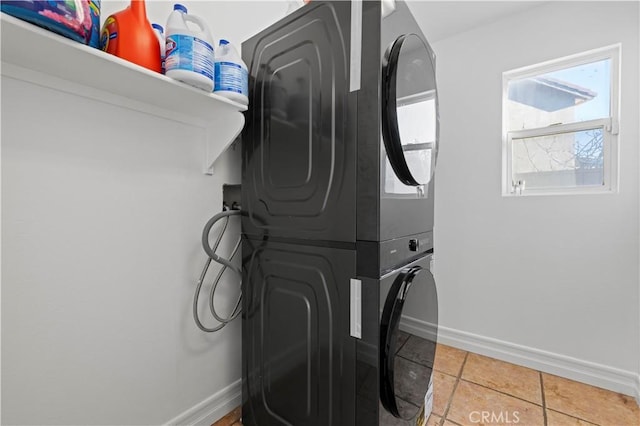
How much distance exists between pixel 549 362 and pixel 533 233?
0.98 metres

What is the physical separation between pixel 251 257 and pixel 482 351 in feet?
7.28

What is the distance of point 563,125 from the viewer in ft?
7.39

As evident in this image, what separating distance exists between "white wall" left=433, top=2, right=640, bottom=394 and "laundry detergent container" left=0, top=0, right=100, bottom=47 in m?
2.65

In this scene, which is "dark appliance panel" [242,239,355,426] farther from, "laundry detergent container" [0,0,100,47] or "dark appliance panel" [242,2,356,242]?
"laundry detergent container" [0,0,100,47]

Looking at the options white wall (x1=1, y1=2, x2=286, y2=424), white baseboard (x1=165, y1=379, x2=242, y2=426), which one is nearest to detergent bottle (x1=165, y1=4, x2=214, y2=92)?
white wall (x1=1, y1=2, x2=286, y2=424)

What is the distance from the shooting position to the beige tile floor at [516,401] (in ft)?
5.41

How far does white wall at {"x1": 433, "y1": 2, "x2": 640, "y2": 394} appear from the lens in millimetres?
1960

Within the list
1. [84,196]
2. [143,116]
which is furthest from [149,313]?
[143,116]

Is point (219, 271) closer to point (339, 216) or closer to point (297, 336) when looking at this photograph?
point (297, 336)

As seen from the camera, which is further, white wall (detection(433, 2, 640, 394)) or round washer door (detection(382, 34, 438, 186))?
white wall (detection(433, 2, 640, 394))

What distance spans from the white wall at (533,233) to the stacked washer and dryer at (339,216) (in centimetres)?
135

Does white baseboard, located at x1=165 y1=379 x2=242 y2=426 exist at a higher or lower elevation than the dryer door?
lower

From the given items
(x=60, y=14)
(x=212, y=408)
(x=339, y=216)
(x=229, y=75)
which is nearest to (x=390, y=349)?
(x=339, y=216)

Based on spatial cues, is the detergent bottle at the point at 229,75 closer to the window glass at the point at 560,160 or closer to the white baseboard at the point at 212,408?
the white baseboard at the point at 212,408
